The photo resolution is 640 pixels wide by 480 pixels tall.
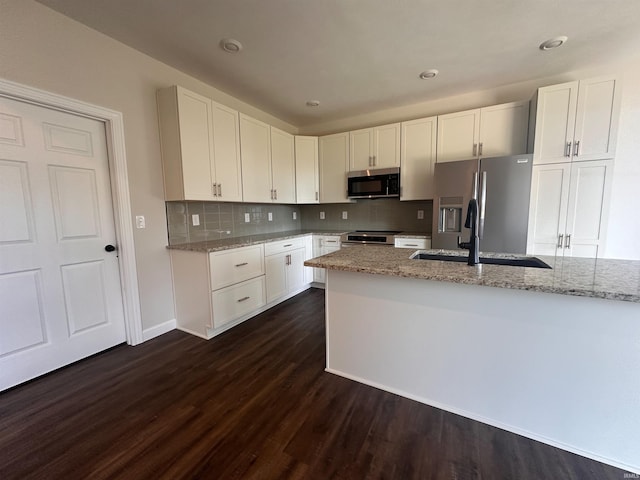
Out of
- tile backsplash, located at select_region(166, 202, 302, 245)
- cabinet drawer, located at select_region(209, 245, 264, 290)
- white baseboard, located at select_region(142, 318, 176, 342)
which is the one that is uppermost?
tile backsplash, located at select_region(166, 202, 302, 245)

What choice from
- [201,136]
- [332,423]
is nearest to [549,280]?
[332,423]

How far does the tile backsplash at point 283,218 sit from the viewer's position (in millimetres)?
2787

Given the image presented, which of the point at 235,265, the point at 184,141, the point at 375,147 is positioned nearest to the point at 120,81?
the point at 184,141

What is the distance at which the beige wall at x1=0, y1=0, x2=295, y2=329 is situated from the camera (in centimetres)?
170

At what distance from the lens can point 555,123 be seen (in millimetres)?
2516

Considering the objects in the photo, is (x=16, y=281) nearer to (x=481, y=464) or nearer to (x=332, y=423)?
(x=332, y=423)

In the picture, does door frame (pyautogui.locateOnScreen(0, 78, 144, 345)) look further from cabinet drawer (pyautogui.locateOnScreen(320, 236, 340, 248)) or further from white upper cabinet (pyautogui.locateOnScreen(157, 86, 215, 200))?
cabinet drawer (pyautogui.locateOnScreen(320, 236, 340, 248))

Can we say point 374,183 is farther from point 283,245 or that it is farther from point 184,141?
point 184,141

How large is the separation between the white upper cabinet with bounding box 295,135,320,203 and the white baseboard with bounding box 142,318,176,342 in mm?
2346

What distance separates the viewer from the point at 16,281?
5.88 ft

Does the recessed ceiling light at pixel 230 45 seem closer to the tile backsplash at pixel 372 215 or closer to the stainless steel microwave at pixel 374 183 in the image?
the stainless steel microwave at pixel 374 183

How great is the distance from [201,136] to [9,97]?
48.5 inches

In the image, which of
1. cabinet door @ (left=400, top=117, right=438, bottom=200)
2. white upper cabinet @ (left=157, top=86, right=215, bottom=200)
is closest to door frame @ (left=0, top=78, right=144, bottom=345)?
white upper cabinet @ (left=157, top=86, right=215, bottom=200)

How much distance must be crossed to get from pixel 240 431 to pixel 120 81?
290 cm
